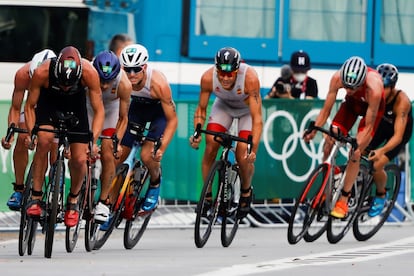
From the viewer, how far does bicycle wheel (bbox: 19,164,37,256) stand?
14.2 metres

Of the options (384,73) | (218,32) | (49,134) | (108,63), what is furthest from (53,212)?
(218,32)

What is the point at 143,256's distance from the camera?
1455 cm

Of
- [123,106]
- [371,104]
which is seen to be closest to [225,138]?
[123,106]

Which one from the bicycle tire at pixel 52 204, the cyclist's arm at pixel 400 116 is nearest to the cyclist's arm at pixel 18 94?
the bicycle tire at pixel 52 204

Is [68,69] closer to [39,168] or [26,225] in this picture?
[39,168]

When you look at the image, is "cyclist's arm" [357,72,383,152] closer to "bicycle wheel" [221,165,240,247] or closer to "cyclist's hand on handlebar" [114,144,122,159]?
"bicycle wheel" [221,165,240,247]

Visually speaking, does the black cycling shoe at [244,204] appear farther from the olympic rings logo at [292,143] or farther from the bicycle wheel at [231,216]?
the olympic rings logo at [292,143]

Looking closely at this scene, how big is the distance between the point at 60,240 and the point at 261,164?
3.16m

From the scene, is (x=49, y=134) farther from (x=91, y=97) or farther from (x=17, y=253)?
(x=17, y=253)

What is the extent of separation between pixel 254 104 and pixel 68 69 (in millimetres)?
2786

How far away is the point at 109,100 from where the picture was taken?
50.8 ft

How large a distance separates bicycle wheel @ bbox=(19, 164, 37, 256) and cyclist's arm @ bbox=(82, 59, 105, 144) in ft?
2.13

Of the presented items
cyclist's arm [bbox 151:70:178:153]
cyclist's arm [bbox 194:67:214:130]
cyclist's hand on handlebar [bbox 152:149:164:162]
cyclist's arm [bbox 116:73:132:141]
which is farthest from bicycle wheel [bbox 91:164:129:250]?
cyclist's arm [bbox 194:67:214:130]

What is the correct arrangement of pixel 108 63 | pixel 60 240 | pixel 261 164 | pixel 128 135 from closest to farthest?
pixel 108 63 < pixel 128 135 < pixel 60 240 < pixel 261 164
